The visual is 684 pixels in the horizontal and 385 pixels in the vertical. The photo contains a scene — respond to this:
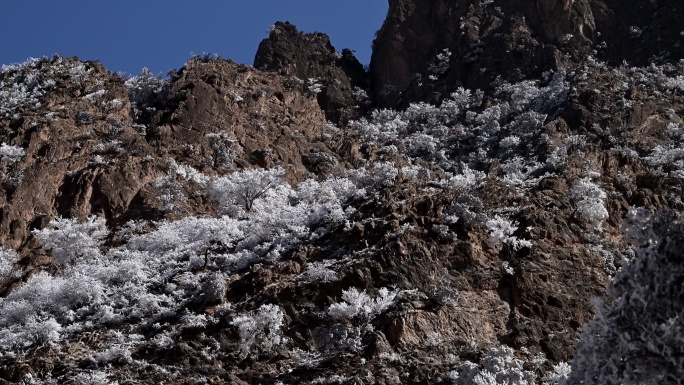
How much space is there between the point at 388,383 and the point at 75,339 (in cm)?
1008

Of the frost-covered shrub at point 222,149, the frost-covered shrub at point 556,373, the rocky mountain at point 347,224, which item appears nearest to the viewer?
the frost-covered shrub at point 556,373

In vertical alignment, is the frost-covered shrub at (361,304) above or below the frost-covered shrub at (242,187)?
below

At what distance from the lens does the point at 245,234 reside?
39656mm

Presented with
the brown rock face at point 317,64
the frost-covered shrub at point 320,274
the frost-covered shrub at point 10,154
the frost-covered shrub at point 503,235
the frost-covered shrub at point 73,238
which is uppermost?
the brown rock face at point 317,64

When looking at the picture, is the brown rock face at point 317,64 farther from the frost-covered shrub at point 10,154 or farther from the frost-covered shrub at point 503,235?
the frost-covered shrub at point 503,235

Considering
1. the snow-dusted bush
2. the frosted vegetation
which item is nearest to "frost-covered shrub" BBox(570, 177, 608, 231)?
the frosted vegetation

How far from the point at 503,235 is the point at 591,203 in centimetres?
472

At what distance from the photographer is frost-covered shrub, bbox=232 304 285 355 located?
29.9 m

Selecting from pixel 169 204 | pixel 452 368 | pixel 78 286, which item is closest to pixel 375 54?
pixel 169 204

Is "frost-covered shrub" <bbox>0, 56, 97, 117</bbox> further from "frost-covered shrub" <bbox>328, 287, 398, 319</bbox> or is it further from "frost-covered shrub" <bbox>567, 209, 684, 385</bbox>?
"frost-covered shrub" <bbox>567, 209, 684, 385</bbox>

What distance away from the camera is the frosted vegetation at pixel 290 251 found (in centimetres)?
1627

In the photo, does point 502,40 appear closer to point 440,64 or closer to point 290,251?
point 440,64

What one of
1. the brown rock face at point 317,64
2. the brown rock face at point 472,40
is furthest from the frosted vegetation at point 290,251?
the brown rock face at point 317,64

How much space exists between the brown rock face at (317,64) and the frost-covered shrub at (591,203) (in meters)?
33.6
